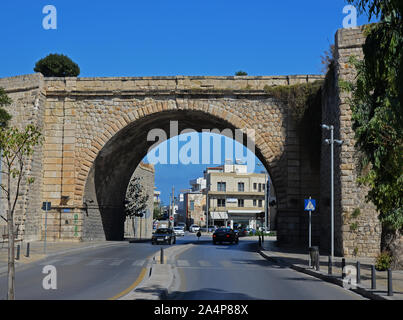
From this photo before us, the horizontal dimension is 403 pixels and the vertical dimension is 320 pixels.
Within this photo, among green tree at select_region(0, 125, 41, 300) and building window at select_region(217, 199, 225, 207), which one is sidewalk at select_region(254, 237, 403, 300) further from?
building window at select_region(217, 199, 225, 207)

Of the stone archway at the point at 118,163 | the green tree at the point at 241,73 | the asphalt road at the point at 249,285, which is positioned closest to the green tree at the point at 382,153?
the asphalt road at the point at 249,285

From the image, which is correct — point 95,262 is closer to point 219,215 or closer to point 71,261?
point 71,261

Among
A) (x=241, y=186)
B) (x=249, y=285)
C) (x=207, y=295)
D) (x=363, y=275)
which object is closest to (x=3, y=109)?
(x=249, y=285)

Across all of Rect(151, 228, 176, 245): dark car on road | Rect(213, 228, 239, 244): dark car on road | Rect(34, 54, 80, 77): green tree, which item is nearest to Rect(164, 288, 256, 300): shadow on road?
Rect(151, 228, 176, 245): dark car on road

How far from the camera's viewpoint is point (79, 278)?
51.2 ft

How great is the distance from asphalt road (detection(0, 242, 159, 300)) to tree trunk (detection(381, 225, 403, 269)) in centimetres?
874

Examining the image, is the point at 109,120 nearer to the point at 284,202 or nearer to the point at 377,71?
the point at 284,202

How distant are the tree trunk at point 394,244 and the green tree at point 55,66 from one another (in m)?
44.9

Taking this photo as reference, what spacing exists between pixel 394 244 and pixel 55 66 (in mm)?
46230

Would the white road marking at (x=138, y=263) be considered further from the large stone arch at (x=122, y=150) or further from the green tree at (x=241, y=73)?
the green tree at (x=241, y=73)

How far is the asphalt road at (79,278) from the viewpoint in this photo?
39.6 ft

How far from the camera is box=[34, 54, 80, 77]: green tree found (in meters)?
57.4

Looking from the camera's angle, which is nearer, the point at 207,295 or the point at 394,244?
the point at 207,295

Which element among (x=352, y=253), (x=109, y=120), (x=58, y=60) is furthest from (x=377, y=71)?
(x=58, y=60)
